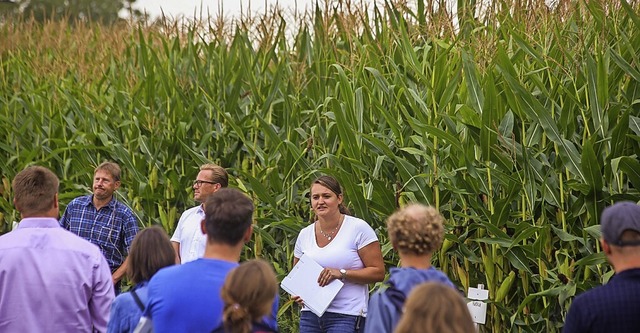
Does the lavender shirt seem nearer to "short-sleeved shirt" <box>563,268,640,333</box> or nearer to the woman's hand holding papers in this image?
the woman's hand holding papers

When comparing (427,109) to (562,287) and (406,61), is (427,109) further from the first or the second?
(562,287)

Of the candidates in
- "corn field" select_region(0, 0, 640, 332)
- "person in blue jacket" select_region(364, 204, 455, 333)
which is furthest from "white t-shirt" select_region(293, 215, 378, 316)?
"person in blue jacket" select_region(364, 204, 455, 333)

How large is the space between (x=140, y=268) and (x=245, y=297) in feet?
3.03

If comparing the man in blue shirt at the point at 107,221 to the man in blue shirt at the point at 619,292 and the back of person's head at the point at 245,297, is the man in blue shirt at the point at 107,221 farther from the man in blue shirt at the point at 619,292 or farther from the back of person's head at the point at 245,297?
the man in blue shirt at the point at 619,292

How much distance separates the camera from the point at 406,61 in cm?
760

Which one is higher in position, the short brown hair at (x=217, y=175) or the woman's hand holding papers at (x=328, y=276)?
the short brown hair at (x=217, y=175)

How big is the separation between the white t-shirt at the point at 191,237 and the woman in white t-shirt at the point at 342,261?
2.14 ft


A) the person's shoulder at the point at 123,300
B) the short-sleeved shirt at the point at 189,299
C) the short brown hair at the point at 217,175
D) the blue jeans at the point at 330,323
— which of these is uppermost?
the short brown hair at the point at 217,175

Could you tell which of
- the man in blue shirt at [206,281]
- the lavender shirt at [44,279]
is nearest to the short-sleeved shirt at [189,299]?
the man in blue shirt at [206,281]

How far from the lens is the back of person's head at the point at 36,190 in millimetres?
4879

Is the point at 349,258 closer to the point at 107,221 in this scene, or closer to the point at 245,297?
the point at 107,221

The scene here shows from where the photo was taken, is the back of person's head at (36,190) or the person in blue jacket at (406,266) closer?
the person in blue jacket at (406,266)

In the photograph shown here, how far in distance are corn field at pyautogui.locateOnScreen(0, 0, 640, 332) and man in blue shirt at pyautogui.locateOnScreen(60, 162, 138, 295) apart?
1.08m

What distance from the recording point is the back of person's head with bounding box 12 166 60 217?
4.88 metres
